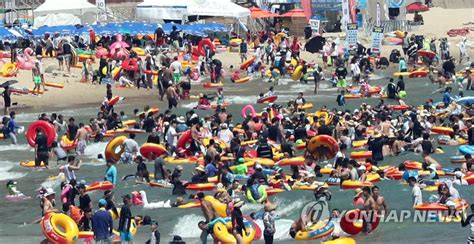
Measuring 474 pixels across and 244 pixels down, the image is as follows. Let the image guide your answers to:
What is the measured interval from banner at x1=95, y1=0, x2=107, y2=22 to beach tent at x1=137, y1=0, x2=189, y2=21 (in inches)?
80.1

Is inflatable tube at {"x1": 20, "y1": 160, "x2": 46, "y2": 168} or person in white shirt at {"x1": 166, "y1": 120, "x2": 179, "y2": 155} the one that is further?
person in white shirt at {"x1": 166, "y1": 120, "x2": 179, "y2": 155}

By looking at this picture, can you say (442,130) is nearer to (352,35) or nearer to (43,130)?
(43,130)

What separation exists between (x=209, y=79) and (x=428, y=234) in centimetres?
2366

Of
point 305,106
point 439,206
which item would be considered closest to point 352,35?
point 305,106

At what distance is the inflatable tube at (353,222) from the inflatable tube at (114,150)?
8684 mm

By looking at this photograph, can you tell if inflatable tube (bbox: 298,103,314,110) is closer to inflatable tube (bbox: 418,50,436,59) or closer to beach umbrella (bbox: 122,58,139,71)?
beach umbrella (bbox: 122,58,139,71)

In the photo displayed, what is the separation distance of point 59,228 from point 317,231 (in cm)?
455

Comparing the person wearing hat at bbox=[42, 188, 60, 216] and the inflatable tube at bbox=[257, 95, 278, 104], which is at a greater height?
the inflatable tube at bbox=[257, 95, 278, 104]

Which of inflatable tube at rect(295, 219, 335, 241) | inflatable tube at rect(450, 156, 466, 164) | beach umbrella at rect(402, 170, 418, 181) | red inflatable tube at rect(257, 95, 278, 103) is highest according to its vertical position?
red inflatable tube at rect(257, 95, 278, 103)

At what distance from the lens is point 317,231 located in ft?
68.3

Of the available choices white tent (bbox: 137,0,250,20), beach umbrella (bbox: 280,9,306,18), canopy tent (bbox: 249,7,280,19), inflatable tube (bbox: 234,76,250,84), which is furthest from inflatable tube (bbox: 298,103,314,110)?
beach umbrella (bbox: 280,9,306,18)

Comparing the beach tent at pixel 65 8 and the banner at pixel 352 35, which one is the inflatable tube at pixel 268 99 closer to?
the banner at pixel 352 35

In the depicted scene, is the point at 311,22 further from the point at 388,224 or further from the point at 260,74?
the point at 388,224

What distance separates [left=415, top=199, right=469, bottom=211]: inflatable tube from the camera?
2184 cm
